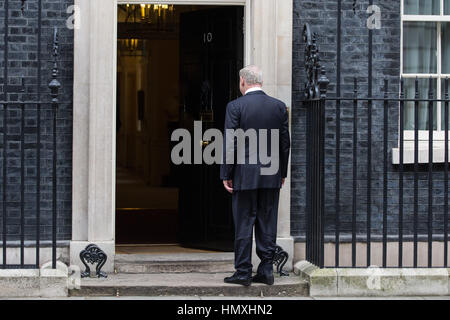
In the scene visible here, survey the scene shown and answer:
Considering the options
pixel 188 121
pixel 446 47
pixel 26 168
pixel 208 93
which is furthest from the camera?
pixel 188 121

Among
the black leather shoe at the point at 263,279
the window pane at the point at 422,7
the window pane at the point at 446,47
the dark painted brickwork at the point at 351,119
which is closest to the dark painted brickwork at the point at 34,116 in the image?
the black leather shoe at the point at 263,279

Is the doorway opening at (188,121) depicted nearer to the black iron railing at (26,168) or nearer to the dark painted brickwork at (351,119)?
the dark painted brickwork at (351,119)

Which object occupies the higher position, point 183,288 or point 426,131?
point 426,131

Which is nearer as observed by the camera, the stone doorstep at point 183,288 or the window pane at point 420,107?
the stone doorstep at point 183,288

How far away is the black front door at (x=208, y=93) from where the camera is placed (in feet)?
30.0

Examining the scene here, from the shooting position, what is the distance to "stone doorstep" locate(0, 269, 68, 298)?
749 centimetres

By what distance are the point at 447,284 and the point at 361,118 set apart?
6.02 feet

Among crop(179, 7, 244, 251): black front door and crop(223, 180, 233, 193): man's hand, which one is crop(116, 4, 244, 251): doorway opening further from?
crop(223, 180, 233, 193): man's hand

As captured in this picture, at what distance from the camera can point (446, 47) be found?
9086 mm

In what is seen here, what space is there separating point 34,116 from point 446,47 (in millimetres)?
4208

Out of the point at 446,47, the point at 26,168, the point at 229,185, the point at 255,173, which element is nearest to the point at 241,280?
the point at 229,185

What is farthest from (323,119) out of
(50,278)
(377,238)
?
(50,278)

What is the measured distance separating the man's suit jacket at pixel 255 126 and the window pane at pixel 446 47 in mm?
2293

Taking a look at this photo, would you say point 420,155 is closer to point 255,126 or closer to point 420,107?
point 420,107
